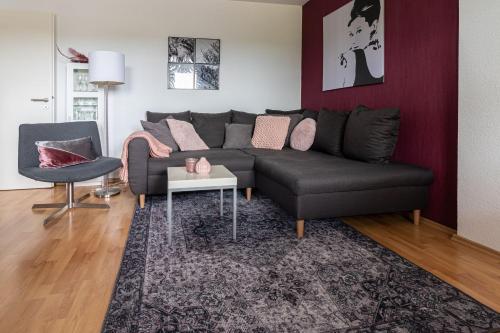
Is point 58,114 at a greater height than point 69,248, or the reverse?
point 58,114

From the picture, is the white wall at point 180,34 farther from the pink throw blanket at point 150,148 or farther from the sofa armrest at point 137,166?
the sofa armrest at point 137,166

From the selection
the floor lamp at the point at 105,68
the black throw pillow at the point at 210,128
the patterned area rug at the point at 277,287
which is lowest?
the patterned area rug at the point at 277,287

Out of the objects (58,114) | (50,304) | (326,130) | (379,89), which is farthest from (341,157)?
(58,114)

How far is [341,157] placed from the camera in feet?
10.1

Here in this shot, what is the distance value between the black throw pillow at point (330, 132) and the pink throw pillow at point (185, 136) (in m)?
1.28

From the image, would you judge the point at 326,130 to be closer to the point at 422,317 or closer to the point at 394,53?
the point at 394,53

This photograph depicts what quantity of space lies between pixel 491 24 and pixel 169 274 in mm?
2311

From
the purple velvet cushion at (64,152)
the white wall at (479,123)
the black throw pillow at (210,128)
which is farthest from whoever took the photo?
the black throw pillow at (210,128)

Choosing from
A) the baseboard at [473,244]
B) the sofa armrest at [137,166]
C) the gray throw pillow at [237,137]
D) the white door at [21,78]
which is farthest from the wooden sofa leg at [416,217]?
the white door at [21,78]

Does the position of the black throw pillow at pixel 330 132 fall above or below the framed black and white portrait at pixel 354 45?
below

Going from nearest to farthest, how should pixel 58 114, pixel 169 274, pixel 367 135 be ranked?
pixel 169 274, pixel 367 135, pixel 58 114

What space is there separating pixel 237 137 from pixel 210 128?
13.5 inches

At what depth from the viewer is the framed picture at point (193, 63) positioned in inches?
171

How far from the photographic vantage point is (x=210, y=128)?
3.99 metres
